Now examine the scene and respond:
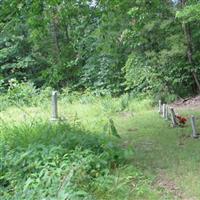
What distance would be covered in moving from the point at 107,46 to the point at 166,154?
9347 millimetres

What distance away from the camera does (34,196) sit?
13.1 ft

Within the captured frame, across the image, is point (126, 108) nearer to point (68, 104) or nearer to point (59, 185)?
point (68, 104)

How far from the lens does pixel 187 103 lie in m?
12.0

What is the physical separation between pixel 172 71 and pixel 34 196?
9596mm

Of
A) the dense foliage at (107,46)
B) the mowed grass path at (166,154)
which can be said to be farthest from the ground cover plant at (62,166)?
the dense foliage at (107,46)

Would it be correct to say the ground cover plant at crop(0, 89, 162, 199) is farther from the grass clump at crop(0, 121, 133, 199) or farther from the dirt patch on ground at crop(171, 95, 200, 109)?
the dirt patch on ground at crop(171, 95, 200, 109)

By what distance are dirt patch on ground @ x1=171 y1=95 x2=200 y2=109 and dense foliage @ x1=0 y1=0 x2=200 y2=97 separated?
0.71m

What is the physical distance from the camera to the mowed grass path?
481 cm

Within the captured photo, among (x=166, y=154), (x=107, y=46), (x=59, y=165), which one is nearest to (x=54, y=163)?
(x=59, y=165)

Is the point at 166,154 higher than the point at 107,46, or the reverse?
the point at 107,46

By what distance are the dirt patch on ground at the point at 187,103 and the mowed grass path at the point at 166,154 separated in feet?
8.43

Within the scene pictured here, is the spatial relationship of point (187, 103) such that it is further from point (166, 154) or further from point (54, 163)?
point (54, 163)

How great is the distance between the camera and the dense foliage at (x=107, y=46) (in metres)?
7.67

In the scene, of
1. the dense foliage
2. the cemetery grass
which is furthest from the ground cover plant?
the dense foliage
